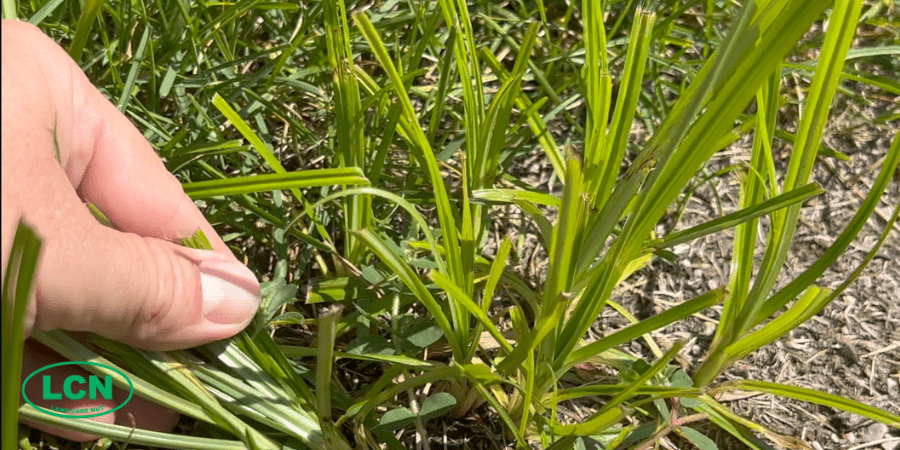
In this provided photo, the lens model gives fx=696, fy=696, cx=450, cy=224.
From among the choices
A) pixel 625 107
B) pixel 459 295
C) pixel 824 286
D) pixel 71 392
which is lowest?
pixel 71 392

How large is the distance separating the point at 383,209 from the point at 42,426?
0.58 m

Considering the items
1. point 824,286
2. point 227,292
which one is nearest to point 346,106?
point 227,292

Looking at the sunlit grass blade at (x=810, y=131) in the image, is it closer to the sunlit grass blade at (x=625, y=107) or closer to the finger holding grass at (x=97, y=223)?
the sunlit grass blade at (x=625, y=107)

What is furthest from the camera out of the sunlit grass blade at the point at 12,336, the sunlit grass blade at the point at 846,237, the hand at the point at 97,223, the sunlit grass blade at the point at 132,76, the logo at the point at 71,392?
the sunlit grass blade at the point at 132,76

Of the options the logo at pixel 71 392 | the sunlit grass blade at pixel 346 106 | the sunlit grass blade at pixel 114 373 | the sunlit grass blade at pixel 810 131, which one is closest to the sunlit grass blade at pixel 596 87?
the sunlit grass blade at pixel 810 131

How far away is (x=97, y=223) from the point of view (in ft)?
2.58

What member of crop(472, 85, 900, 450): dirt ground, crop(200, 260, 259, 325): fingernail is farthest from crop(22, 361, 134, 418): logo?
crop(472, 85, 900, 450): dirt ground

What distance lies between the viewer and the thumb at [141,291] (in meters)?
0.76

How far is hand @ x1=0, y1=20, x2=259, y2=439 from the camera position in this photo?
0.71 meters

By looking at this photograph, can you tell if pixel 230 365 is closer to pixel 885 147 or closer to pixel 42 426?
pixel 42 426

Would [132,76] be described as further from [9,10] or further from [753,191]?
[753,191]

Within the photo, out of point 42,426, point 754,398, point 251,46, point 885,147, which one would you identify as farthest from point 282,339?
point 885,147

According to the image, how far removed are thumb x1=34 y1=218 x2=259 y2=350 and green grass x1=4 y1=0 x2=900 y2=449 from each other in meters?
0.04

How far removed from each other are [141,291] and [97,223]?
0.31 feet
